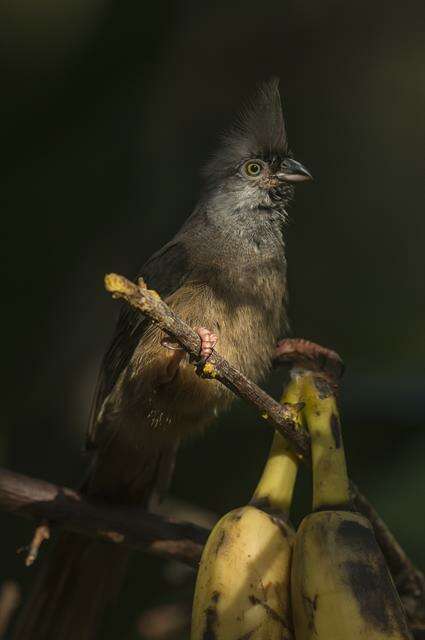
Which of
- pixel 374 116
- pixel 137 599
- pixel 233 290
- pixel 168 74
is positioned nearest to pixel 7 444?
pixel 137 599

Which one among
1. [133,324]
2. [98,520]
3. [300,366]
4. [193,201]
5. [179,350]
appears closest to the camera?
[300,366]

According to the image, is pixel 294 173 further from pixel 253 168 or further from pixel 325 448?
pixel 325 448

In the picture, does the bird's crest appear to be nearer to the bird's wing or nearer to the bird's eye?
the bird's eye

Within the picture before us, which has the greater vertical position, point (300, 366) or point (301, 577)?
point (300, 366)

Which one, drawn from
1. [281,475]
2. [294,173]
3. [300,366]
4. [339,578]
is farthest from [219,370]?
[294,173]

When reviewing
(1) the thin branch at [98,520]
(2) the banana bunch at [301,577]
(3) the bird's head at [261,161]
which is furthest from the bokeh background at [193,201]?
(2) the banana bunch at [301,577]
